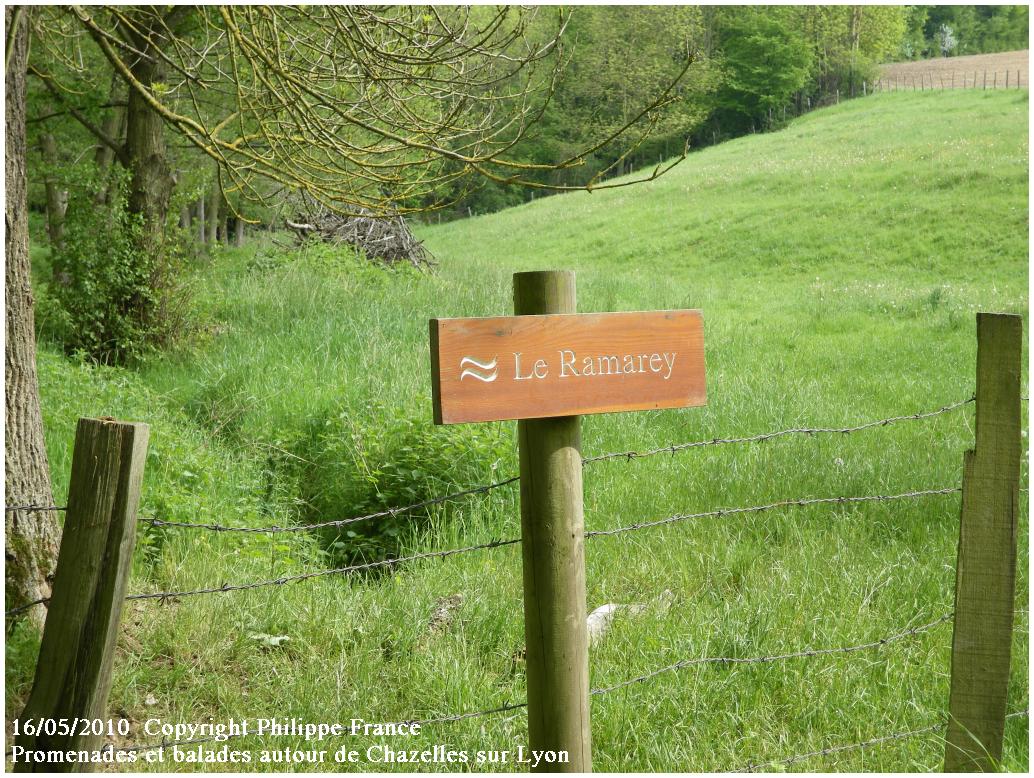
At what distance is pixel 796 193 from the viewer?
24.1 meters

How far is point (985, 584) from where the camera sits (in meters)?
2.96

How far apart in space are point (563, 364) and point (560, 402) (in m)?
0.10

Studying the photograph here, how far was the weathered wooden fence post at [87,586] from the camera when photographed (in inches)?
87.9

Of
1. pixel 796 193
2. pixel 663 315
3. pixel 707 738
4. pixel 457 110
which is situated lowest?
pixel 707 738

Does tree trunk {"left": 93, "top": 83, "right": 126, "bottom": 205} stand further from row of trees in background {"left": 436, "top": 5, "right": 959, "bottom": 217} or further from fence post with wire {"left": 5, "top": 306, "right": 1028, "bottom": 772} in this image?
row of trees in background {"left": 436, "top": 5, "right": 959, "bottom": 217}

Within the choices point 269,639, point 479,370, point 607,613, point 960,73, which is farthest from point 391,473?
point 960,73

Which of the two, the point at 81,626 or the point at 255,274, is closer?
the point at 81,626

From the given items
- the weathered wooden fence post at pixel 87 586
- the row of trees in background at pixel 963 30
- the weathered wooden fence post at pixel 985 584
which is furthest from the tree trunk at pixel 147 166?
the row of trees in background at pixel 963 30

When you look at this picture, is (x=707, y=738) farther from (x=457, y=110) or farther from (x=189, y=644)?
(x=457, y=110)

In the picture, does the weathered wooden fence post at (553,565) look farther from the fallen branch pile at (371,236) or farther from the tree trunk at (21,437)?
the fallen branch pile at (371,236)

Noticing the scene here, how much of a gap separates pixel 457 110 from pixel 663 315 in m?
1.69

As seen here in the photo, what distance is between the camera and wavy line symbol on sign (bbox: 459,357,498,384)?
225 cm

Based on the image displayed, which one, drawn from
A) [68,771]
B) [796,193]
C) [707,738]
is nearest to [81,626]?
[68,771]

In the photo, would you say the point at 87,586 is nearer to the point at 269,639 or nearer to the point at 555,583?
the point at 555,583
